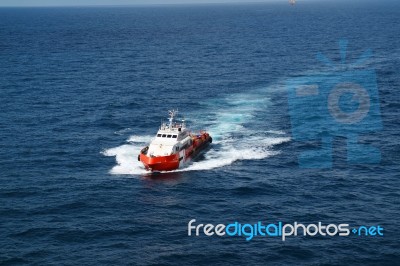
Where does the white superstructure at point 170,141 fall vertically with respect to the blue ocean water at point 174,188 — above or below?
above

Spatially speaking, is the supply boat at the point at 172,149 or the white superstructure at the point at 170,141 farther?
the white superstructure at the point at 170,141

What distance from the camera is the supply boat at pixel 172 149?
345 ft

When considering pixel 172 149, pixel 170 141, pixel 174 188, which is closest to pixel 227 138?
pixel 170 141

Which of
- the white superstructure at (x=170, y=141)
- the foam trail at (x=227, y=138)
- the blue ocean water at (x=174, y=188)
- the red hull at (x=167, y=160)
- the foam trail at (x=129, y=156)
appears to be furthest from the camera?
the foam trail at (x=227, y=138)

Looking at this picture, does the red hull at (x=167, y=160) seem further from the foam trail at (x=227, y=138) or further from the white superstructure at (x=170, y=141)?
the foam trail at (x=227, y=138)

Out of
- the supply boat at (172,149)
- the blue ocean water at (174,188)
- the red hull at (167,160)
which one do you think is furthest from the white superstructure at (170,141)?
the blue ocean water at (174,188)

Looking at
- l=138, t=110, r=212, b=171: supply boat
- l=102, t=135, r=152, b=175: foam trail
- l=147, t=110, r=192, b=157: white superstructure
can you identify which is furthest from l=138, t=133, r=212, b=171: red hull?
l=102, t=135, r=152, b=175: foam trail

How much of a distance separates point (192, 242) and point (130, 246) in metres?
8.61

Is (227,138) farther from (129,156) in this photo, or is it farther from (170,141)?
(129,156)

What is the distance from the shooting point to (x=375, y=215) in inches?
3430

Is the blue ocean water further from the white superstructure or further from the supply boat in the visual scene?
the white superstructure

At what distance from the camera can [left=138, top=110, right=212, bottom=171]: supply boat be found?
105 m

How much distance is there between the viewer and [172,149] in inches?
4235

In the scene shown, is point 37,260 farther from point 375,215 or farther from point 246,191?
point 375,215
